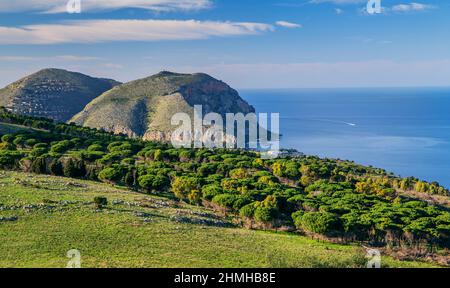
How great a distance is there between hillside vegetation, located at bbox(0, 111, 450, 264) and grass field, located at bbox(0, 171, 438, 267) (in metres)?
2.57

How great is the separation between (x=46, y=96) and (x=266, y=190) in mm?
151504

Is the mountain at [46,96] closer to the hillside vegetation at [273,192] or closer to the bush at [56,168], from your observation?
the hillside vegetation at [273,192]

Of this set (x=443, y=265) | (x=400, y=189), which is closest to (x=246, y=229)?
(x=443, y=265)

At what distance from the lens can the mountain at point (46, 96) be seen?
16450cm

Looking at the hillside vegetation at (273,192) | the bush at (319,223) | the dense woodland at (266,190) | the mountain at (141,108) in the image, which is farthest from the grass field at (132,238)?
the mountain at (141,108)

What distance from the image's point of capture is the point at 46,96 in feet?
579

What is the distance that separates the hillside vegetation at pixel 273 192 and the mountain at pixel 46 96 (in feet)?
334

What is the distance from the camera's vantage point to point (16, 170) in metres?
46.7

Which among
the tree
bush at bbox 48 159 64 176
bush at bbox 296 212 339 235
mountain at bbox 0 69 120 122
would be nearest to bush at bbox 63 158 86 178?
bush at bbox 48 159 64 176

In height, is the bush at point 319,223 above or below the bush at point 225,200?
below

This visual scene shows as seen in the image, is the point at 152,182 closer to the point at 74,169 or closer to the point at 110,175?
the point at 110,175

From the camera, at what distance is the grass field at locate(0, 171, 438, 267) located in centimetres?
2188

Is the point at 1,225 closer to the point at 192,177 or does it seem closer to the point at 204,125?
the point at 192,177

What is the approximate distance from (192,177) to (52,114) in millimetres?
134845
